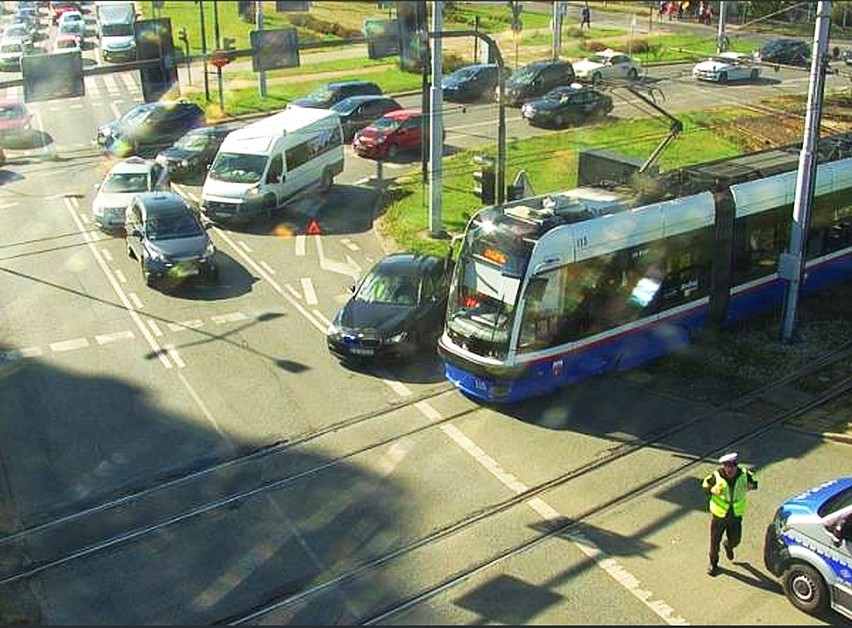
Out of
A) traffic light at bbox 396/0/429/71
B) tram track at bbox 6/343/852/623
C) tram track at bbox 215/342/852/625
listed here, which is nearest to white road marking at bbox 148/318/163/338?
tram track at bbox 6/343/852/623

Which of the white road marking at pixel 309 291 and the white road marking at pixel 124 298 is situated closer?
the white road marking at pixel 124 298

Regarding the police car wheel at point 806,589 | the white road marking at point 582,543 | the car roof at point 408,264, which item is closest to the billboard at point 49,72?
the car roof at point 408,264

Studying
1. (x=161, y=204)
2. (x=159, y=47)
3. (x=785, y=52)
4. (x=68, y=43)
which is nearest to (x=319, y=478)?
(x=161, y=204)

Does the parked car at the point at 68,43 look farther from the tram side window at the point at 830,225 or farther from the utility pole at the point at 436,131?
the tram side window at the point at 830,225

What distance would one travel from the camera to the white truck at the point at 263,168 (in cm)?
2503

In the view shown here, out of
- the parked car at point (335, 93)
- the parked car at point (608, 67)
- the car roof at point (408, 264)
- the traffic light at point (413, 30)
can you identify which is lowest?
the car roof at point (408, 264)

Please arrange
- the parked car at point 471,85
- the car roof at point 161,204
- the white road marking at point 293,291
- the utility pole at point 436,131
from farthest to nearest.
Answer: the parked car at point 471,85, the utility pole at point 436,131, the car roof at point 161,204, the white road marking at point 293,291

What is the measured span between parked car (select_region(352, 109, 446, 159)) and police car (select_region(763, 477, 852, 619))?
73.9ft

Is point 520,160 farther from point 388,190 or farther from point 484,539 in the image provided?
point 484,539

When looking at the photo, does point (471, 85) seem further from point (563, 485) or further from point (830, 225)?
point (563, 485)

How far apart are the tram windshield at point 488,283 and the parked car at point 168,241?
7.42 metres

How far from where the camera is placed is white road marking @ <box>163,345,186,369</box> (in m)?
17.1

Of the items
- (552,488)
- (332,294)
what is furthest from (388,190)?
(552,488)

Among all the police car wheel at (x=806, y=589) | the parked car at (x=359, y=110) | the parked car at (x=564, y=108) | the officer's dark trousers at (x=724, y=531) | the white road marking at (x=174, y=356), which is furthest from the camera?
the parked car at (x=564, y=108)
